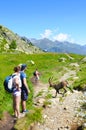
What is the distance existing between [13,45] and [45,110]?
5957 inches

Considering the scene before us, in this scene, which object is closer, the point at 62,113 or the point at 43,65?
the point at 62,113

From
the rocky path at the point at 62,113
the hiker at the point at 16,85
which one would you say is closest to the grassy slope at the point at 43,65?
the rocky path at the point at 62,113

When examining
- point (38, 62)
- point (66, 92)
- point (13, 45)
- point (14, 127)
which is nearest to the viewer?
point (14, 127)

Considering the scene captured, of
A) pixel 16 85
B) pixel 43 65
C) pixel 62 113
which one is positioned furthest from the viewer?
pixel 43 65

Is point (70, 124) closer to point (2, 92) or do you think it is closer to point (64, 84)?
point (2, 92)

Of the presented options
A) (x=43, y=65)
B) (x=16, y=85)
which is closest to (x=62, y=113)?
(x=16, y=85)

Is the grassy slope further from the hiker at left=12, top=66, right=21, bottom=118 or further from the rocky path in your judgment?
the hiker at left=12, top=66, right=21, bottom=118

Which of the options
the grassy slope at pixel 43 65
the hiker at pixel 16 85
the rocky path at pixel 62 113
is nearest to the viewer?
the hiker at pixel 16 85

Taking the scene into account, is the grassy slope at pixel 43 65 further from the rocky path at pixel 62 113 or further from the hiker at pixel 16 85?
the hiker at pixel 16 85

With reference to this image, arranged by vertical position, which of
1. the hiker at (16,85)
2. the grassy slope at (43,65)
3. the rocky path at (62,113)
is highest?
the grassy slope at (43,65)

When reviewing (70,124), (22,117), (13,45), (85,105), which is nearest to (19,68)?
(22,117)

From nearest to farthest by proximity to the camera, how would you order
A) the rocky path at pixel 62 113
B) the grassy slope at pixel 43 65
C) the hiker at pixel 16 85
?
the hiker at pixel 16 85 < the rocky path at pixel 62 113 < the grassy slope at pixel 43 65

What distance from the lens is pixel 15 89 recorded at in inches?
840

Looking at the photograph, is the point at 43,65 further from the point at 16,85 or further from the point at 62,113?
the point at 16,85
